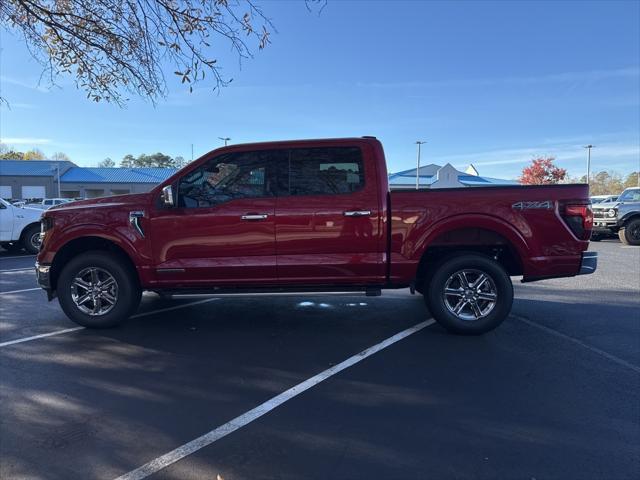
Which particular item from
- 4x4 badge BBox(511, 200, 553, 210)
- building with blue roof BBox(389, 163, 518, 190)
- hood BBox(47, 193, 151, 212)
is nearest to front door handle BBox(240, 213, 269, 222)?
hood BBox(47, 193, 151, 212)

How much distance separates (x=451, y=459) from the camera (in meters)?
2.79

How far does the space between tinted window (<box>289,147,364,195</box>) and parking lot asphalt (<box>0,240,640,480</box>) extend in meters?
1.70

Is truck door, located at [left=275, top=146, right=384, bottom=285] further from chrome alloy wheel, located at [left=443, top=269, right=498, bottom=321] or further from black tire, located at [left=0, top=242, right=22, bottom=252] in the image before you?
black tire, located at [left=0, top=242, right=22, bottom=252]

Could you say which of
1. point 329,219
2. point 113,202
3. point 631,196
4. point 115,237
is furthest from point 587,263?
point 631,196

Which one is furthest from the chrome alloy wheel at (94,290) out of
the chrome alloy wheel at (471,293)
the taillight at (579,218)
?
the taillight at (579,218)

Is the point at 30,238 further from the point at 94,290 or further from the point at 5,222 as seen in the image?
the point at 94,290

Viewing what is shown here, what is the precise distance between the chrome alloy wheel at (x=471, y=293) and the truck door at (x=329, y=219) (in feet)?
2.74

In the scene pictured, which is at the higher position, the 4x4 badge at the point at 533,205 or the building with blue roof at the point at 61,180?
the building with blue roof at the point at 61,180

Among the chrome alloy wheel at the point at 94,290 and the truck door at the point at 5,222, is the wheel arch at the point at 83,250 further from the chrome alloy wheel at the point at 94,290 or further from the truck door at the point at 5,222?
the truck door at the point at 5,222

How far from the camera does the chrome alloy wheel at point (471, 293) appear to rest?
515cm

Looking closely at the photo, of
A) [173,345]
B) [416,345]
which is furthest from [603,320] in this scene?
[173,345]

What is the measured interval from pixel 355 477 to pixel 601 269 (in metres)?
9.74

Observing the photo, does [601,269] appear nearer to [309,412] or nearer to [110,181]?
[309,412]

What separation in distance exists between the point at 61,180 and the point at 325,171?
58702mm
